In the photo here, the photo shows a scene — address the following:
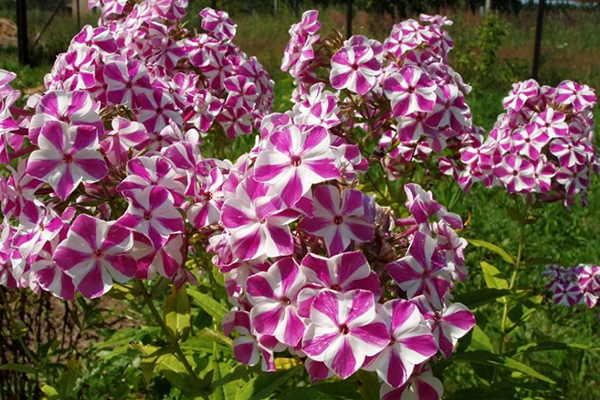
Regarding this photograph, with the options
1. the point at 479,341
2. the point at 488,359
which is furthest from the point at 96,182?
the point at 479,341

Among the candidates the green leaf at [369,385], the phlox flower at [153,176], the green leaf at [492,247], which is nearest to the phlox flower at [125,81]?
the phlox flower at [153,176]

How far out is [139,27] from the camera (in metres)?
2.28

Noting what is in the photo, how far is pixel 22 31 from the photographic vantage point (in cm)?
955

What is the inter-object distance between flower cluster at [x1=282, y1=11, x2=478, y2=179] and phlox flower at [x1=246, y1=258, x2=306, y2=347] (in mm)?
662

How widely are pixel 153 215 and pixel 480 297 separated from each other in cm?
75

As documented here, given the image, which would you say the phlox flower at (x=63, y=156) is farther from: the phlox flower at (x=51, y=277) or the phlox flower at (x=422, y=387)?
the phlox flower at (x=422, y=387)

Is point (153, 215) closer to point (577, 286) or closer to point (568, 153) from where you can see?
point (568, 153)

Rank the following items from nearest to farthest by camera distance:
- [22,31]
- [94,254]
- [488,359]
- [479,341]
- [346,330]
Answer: [346,330]
[94,254]
[488,359]
[479,341]
[22,31]

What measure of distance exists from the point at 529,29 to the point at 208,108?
499 inches

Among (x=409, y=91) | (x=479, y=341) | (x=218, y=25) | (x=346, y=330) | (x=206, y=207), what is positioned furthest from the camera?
(x=218, y=25)

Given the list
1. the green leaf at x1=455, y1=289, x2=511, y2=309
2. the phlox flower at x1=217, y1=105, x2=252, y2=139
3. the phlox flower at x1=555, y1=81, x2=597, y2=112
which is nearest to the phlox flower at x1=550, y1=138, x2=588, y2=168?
the phlox flower at x1=555, y1=81, x2=597, y2=112

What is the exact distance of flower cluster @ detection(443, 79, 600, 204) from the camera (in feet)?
7.51

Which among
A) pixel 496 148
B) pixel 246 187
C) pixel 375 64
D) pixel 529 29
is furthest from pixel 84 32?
pixel 529 29

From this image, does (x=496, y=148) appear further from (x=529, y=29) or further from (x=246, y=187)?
(x=529, y=29)
